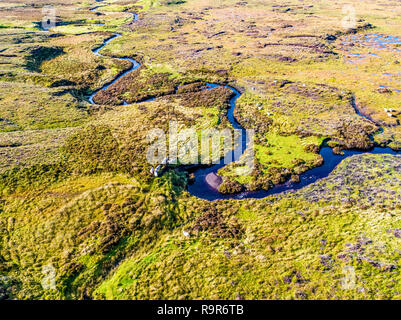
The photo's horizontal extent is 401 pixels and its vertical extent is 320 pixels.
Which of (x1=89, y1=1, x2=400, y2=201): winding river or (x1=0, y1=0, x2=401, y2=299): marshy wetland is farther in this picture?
(x1=89, y1=1, x2=400, y2=201): winding river

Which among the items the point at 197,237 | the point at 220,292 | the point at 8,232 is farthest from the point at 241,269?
the point at 8,232

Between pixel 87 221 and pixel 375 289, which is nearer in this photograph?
pixel 375 289

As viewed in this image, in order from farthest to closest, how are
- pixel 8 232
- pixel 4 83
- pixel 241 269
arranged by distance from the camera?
pixel 4 83 → pixel 8 232 → pixel 241 269

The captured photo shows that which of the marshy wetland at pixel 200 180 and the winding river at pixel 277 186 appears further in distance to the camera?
the winding river at pixel 277 186

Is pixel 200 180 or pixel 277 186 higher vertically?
pixel 277 186

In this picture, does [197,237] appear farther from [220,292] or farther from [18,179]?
[18,179]

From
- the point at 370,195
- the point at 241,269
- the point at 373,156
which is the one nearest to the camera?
the point at 241,269

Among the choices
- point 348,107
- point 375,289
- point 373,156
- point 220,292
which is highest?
point 348,107

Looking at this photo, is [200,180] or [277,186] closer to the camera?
[277,186]
